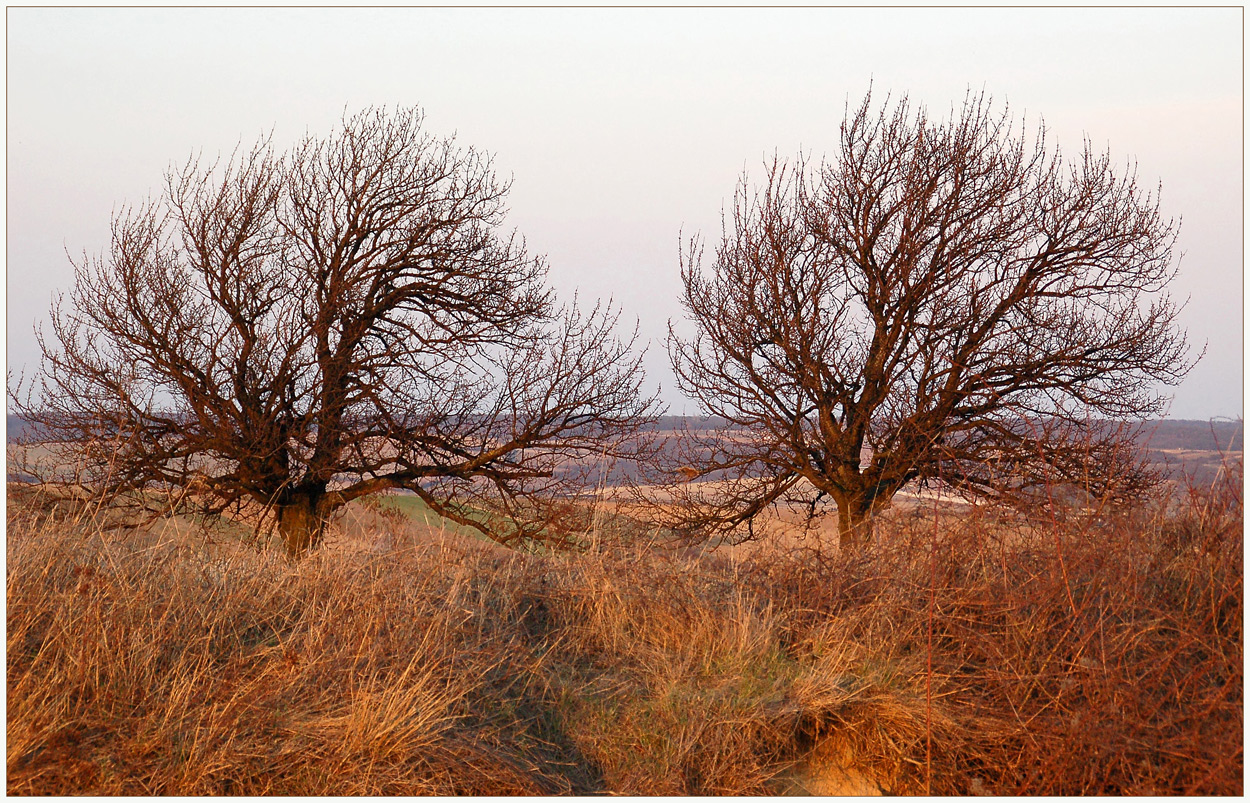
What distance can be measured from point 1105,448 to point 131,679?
37.6 ft

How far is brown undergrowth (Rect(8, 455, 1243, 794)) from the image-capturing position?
4.02m

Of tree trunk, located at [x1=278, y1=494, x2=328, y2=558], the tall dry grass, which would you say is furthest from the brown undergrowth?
tree trunk, located at [x1=278, y1=494, x2=328, y2=558]

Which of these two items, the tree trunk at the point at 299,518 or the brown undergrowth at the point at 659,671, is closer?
the brown undergrowth at the point at 659,671

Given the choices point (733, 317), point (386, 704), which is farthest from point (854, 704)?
point (733, 317)

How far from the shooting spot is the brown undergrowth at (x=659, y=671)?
4.02 meters

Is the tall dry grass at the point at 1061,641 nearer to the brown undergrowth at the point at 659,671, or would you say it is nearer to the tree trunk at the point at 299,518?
the brown undergrowth at the point at 659,671

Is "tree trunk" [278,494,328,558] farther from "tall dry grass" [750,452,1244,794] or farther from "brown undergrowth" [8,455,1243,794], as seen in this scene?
"tall dry grass" [750,452,1244,794]

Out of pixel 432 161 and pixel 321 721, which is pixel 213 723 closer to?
pixel 321 721

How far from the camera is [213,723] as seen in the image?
4.14 meters

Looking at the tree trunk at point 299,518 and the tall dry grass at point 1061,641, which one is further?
the tree trunk at point 299,518

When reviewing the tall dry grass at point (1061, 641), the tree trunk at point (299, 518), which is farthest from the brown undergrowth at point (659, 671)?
A: the tree trunk at point (299, 518)

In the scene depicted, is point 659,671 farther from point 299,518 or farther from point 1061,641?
point 299,518

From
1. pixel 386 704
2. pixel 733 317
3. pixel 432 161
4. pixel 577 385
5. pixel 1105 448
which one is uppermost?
pixel 432 161

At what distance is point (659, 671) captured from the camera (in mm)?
5227
